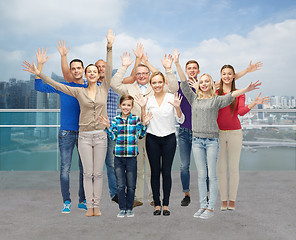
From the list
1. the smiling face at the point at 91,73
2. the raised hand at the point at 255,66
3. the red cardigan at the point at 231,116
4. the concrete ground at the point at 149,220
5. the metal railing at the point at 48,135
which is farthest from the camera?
the metal railing at the point at 48,135

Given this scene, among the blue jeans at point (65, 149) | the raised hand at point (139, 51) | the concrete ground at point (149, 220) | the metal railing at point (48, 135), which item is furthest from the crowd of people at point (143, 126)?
the metal railing at point (48, 135)

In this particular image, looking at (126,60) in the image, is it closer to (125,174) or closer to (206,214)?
(125,174)

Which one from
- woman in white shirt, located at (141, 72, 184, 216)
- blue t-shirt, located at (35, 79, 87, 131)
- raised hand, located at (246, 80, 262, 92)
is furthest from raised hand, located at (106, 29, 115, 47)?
raised hand, located at (246, 80, 262, 92)

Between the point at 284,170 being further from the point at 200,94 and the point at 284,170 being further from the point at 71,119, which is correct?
the point at 71,119

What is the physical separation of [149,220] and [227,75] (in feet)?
4.62

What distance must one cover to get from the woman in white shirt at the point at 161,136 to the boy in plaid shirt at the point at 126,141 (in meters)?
0.08

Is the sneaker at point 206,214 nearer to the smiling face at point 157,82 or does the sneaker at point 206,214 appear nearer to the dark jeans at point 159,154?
the dark jeans at point 159,154

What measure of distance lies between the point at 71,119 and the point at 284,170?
3.71 metres

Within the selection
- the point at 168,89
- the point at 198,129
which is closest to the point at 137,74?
the point at 168,89

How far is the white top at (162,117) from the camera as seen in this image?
102 inches

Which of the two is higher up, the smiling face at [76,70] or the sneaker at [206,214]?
→ the smiling face at [76,70]

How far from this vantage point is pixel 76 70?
274cm

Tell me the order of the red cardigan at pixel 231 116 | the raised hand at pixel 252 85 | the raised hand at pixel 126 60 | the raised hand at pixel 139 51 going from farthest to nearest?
the raised hand at pixel 139 51 < the raised hand at pixel 126 60 < the red cardigan at pixel 231 116 < the raised hand at pixel 252 85

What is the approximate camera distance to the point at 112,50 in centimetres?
263
